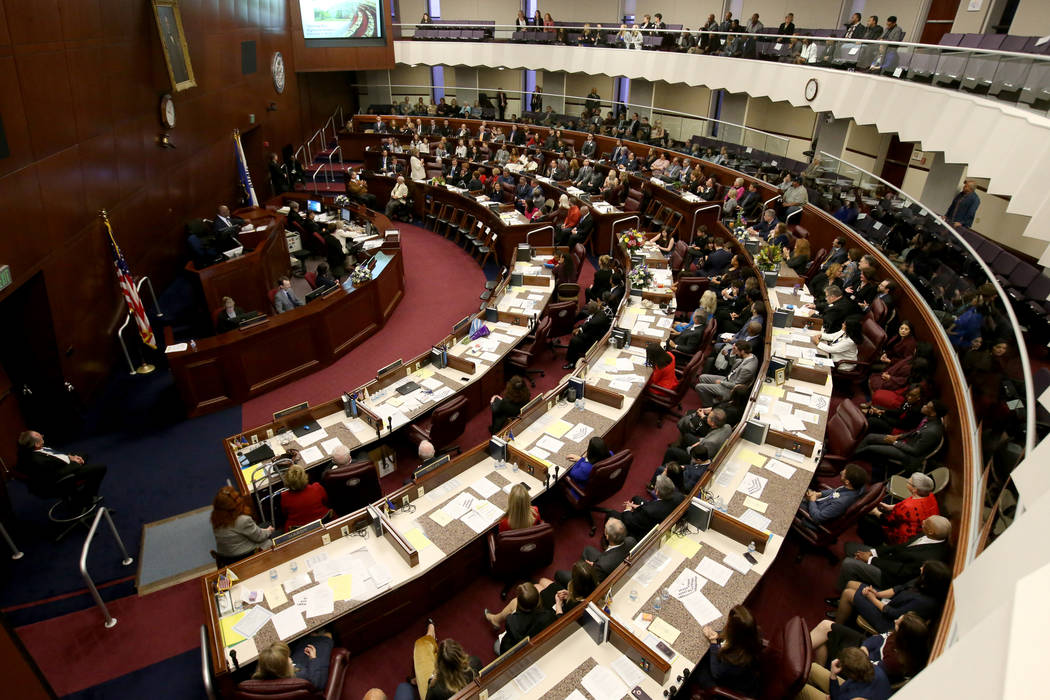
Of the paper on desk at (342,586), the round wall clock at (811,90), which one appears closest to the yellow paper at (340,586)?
the paper on desk at (342,586)

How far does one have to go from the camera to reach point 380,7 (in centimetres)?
2070

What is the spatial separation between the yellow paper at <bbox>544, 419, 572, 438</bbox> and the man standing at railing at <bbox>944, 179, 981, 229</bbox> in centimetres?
751

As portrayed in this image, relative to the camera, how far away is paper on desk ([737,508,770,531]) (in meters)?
5.07

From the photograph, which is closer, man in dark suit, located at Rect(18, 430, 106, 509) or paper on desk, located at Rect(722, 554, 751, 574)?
paper on desk, located at Rect(722, 554, 751, 574)

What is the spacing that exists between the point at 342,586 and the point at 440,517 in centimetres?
100

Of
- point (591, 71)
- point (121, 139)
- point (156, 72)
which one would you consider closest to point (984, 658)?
point (121, 139)

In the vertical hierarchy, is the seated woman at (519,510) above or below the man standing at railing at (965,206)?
below

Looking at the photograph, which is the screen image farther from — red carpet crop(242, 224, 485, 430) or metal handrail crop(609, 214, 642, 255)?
metal handrail crop(609, 214, 642, 255)

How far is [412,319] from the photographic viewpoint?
11203 millimetres

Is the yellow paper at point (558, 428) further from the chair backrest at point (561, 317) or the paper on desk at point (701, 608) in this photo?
the chair backrest at point (561, 317)

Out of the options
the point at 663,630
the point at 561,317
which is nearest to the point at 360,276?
the point at 561,317

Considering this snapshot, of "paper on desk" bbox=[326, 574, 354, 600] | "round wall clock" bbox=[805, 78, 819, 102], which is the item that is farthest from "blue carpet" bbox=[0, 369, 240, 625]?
"round wall clock" bbox=[805, 78, 819, 102]

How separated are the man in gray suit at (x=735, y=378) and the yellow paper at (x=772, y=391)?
21 cm

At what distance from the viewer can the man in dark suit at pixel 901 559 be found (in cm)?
452
